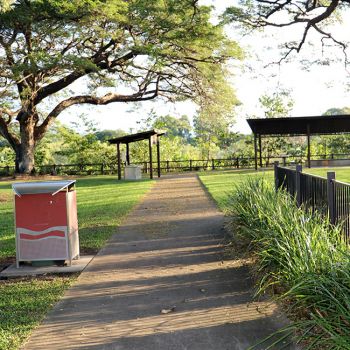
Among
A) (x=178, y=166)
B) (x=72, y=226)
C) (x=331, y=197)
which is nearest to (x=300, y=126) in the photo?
(x=178, y=166)

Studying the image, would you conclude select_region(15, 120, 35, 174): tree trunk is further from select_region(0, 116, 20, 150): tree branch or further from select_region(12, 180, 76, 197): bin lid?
select_region(12, 180, 76, 197): bin lid

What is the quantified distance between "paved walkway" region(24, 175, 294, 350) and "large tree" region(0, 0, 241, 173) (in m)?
14.1

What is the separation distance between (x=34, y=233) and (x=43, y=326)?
7.95ft

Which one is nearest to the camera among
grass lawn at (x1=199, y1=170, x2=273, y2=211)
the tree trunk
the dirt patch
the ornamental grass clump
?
the ornamental grass clump

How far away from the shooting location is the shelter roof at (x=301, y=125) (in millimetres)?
28934

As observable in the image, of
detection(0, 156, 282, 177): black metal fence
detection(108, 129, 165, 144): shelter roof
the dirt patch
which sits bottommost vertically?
the dirt patch

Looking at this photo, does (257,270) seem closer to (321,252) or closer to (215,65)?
(321,252)

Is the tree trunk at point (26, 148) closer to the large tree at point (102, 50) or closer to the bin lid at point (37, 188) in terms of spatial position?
the large tree at point (102, 50)

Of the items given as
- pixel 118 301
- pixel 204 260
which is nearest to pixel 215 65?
pixel 204 260

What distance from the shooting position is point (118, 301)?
5.19m

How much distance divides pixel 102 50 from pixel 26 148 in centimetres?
913

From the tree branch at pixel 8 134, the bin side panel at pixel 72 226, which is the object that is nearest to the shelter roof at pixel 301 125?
the tree branch at pixel 8 134

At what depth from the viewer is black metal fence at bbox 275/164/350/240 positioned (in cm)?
616

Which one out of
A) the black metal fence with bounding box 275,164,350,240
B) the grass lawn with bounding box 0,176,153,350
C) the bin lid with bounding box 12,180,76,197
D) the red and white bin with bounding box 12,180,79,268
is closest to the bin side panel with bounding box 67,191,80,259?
the red and white bin with bounding box 12,180,79,268
